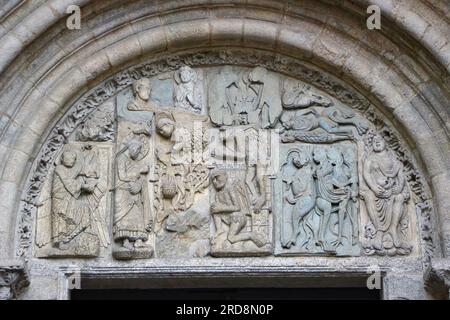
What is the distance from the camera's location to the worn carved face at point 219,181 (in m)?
9.68

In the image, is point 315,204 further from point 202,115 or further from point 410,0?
point 410,0

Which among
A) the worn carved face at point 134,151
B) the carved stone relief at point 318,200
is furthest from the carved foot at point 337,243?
the worn carved face at point 134,151

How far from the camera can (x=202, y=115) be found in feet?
32.4

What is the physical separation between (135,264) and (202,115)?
1.40 metres

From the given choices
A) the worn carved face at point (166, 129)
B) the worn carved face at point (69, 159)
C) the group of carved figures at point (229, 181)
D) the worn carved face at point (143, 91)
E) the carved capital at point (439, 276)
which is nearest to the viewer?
the carved capital at point (439, 276)

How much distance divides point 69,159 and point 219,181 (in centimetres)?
126

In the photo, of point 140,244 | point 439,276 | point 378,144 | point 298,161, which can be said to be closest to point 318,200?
point 298,161

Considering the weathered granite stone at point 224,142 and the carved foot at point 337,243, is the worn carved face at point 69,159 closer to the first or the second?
the weathered granite stone at point 224,142

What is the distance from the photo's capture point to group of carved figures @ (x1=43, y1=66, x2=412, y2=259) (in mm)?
9539

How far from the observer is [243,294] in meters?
11.2

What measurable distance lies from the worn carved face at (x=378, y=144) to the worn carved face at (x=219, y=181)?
4.21ft

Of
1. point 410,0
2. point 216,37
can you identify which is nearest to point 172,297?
point 216,37

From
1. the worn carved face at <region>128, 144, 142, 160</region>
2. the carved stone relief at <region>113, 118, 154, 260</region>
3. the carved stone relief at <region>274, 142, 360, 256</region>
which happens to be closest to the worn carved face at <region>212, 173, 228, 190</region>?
the carved stone relief at <region>274, 142, 360, 256</region>

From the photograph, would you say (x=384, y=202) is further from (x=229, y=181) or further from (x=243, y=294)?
(x=243, y=294)
